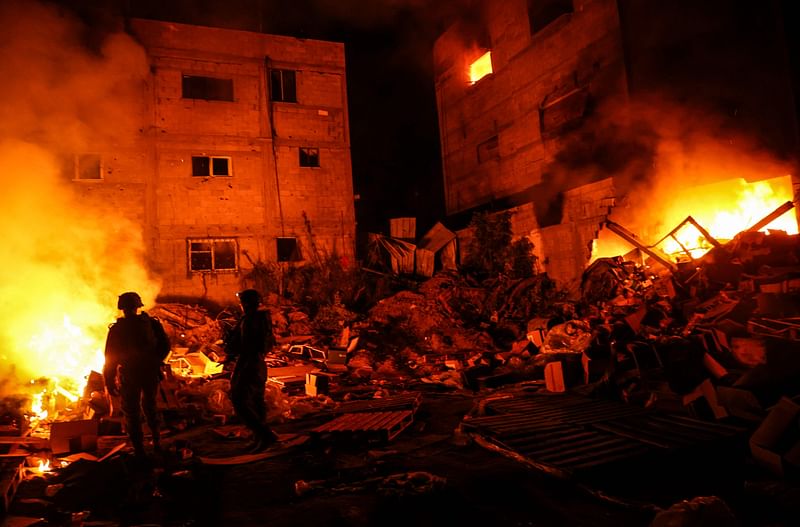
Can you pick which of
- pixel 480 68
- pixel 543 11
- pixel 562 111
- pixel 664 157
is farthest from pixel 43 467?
pixel 480 68

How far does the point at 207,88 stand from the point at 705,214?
14.6 m

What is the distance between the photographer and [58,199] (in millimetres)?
12117

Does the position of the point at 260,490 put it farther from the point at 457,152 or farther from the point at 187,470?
the point at 457,152

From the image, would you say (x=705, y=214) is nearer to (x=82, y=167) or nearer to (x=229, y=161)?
(x=229, y=161)

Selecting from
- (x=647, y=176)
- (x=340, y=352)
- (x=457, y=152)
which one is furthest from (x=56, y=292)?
(x=457, y=152)

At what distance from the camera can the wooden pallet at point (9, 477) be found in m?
3.88

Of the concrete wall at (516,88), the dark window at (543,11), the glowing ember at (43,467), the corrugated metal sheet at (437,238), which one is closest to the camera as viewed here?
the glowing ember at (43,467)

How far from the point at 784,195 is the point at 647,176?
2.72 meters

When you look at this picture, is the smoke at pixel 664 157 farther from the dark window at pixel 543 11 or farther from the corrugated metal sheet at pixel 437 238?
the dark window at pixel 543 11

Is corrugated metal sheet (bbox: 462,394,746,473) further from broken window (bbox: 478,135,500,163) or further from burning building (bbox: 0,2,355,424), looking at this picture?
broken window (bbox: 478,135,500,163)

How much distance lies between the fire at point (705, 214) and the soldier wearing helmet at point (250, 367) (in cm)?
925

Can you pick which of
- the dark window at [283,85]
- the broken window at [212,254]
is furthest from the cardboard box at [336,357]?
the dark window at [283,85]

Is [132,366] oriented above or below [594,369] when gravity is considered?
above

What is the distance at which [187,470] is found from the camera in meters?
4.64
